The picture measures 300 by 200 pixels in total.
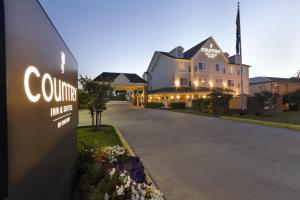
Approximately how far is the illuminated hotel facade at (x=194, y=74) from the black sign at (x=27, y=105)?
91.7ft

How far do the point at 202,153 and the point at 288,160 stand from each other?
251 centimetres

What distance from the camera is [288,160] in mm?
5129

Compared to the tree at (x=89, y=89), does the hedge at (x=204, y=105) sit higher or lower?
lower

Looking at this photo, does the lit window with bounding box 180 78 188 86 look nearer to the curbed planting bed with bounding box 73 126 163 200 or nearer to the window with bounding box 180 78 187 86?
the window with bounding box 180 78 187 86

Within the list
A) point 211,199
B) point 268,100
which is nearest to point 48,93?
point 211,199

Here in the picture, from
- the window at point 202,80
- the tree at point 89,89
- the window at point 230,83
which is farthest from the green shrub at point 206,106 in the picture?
the window at point 230,83

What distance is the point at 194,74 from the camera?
32.2 meters

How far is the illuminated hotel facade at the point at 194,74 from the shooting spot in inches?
1213

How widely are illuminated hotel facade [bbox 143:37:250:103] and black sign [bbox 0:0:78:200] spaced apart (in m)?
27.9

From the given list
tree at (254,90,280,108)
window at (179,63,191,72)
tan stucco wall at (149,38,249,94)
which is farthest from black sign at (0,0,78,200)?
window at (179,63,191,72)

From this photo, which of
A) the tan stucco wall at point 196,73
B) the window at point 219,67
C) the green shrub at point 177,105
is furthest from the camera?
the window at point 219,67

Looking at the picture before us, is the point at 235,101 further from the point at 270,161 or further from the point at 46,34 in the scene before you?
the point at 46,34

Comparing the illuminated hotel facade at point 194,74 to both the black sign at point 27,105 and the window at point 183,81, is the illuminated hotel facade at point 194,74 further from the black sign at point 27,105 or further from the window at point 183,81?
the black sign at point 27,105

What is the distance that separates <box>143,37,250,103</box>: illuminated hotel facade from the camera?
30.8 meters
